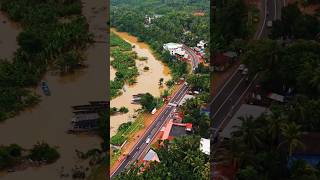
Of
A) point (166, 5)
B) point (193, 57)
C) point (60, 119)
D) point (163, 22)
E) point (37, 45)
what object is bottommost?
point (60, 119)

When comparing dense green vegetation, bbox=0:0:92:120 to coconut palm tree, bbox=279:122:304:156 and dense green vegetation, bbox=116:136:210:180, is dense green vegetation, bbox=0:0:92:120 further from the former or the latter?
coconut palm tree, bbox=279:122:304:156

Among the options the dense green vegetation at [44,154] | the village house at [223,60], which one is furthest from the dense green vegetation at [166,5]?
the dense green vegetation at [44,154]

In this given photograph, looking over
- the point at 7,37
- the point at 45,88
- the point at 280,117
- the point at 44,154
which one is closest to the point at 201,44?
the point at 45,88

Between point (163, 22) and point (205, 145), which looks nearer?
point (205, 145)

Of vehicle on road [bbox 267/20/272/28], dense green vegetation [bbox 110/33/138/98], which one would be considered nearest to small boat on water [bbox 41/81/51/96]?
dense green vegetation [bbox 110/33/138/98]

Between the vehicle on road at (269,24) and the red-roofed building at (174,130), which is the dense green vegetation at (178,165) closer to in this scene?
the red-roofed building at (174,130)

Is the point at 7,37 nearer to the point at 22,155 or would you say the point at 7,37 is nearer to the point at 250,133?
the point at 22,155
